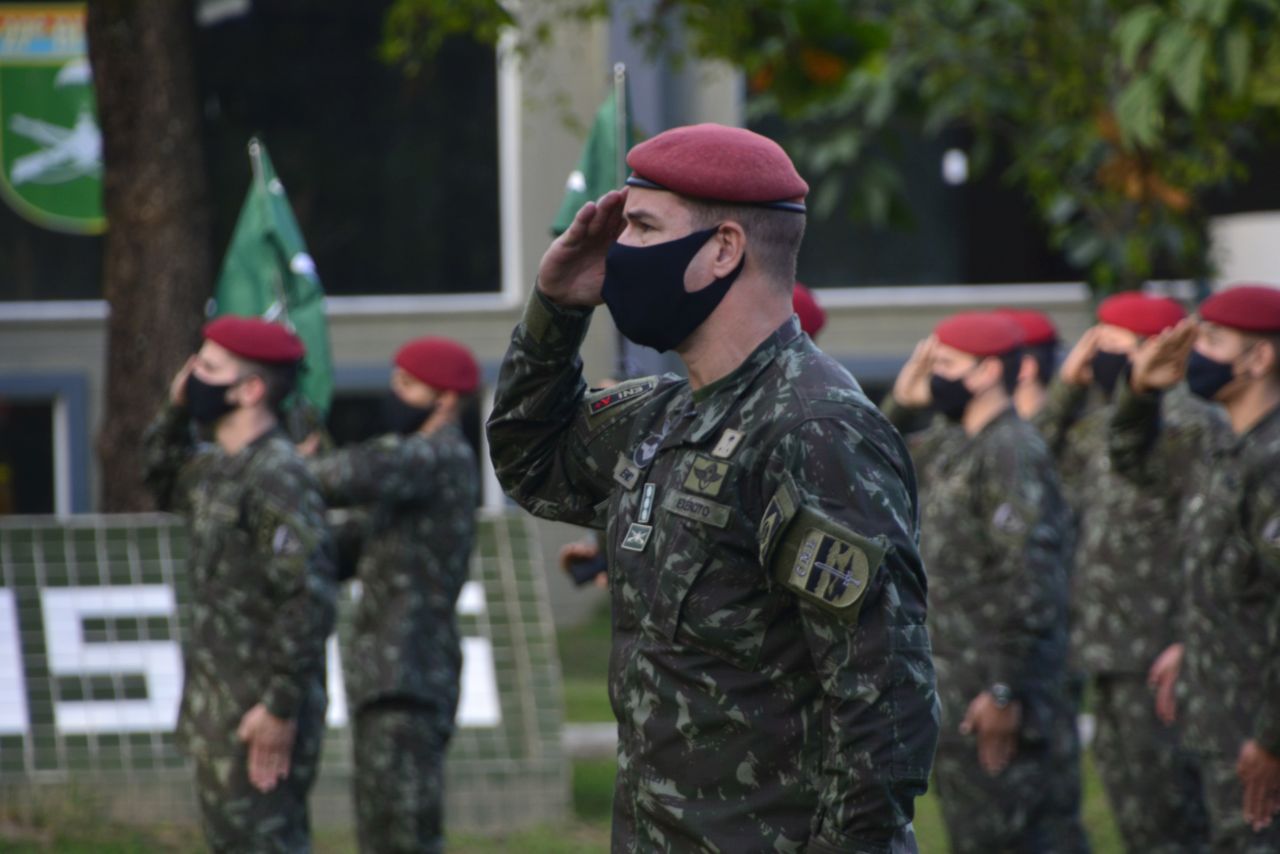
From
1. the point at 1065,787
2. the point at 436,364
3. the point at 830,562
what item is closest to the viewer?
the point at 830,562

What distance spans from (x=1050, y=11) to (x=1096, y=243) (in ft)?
5.58

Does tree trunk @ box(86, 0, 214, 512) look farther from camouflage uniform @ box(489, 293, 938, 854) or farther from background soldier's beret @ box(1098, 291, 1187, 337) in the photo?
camouflage uniform @ box(489, 293, 938, 854)

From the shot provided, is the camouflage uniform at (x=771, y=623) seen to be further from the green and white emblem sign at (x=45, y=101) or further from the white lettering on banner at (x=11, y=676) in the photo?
the green and white emblem sign at (x=45, y=101)

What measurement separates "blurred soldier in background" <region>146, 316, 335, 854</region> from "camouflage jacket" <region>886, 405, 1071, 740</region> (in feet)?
7.50

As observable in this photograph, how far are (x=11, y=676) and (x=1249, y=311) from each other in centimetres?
549

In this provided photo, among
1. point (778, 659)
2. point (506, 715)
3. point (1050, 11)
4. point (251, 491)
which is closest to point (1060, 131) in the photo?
point (1050, 11)

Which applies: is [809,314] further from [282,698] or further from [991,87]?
[991,87]

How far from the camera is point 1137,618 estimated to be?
7023 millimetres

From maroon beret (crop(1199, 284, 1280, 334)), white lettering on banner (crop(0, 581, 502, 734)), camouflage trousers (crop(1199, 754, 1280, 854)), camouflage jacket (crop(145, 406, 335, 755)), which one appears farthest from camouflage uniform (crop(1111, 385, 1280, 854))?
white lettering on banner (crop(0, 581, 502, 734))

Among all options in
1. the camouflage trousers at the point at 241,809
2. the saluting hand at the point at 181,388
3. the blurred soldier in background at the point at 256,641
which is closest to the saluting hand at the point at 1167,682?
the blurred soldier in background at the point at 256,641

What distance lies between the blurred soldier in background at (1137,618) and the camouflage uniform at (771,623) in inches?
161

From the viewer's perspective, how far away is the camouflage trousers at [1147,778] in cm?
681

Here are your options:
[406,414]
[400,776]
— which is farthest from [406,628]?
[406,414]

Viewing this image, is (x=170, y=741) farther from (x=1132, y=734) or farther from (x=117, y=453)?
(x=1132, y=734)
